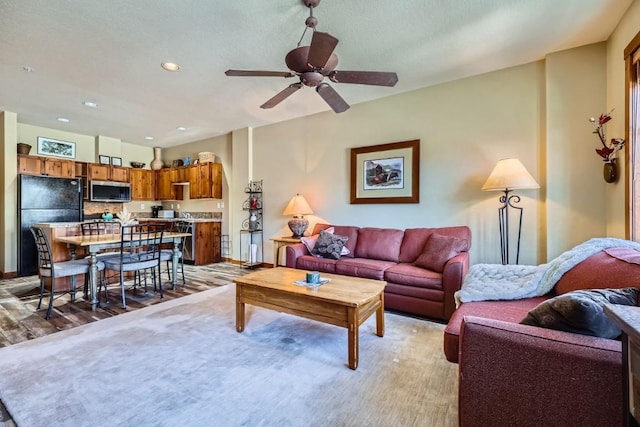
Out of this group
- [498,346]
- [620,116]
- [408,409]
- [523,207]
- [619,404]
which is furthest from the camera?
[523,207]

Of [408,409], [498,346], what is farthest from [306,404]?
[498,346]

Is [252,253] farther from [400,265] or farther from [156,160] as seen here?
[156,160]

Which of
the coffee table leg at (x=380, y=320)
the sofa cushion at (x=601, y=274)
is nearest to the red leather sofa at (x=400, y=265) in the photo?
the coffee table leg at (x=380, y=320)

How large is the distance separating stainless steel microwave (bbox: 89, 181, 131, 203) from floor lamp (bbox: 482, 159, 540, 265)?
22.9ft

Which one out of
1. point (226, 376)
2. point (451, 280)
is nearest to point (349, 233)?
point (451, 280)

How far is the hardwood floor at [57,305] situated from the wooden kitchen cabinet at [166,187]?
2.79 metres

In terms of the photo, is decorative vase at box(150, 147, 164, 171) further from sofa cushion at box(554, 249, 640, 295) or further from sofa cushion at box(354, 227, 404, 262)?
sofa cushion at box(554, 249, 640, 295)

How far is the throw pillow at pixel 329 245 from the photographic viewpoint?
374 centimetres

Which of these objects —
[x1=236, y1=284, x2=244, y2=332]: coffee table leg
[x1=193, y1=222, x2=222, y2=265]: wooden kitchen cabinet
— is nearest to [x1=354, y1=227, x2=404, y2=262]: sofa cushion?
[x1=236, y1=284, x2=244, y2=332]: coffee table leg

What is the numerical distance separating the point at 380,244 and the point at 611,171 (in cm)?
232

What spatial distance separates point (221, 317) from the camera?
299cm

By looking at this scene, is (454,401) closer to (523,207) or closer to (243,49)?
(523,207)

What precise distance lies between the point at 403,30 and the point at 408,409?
2895 mm

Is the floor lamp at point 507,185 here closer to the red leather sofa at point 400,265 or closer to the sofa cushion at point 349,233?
the red leather sofa at point 400,265
